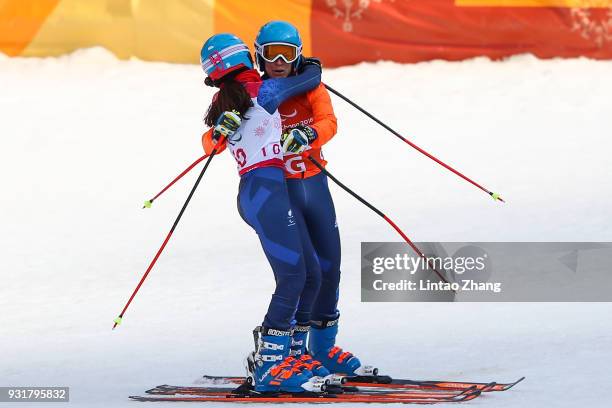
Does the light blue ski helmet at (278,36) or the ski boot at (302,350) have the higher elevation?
the light blue ski helmet at (278,36)

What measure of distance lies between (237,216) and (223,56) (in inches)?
170

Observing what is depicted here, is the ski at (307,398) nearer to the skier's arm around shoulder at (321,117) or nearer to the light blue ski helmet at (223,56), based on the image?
the skier's arm around shoulder at (321,117)

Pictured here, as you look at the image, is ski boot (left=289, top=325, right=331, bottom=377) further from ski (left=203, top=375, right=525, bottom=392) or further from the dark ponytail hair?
the dark ponytail hair

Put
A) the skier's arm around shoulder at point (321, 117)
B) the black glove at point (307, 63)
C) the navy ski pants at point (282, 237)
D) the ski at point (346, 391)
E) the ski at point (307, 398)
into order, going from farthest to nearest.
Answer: the black glove at point (307, 63), the skier's arm around shoulder at point (321, 117), the navy ski pants at point (282, 237), the ski at point (346, 391), the ski at point (307, 398)

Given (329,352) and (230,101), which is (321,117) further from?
(329,352)

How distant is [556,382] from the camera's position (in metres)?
5.75

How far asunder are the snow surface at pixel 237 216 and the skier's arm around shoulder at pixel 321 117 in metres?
1.23

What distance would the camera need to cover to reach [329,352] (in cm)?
626

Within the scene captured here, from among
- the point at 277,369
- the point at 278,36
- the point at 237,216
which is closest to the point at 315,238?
the point at 277,369

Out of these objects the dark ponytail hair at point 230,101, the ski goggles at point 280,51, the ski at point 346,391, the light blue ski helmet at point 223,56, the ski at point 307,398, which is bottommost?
the ski at point 307,398

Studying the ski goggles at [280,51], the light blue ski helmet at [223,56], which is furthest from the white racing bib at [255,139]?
the ski goggles at [280,51]

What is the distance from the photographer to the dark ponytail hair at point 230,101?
5.68 m

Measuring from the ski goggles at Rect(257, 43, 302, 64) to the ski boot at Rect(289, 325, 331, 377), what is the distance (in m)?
1.23

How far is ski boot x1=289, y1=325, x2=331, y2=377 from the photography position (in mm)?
5902
